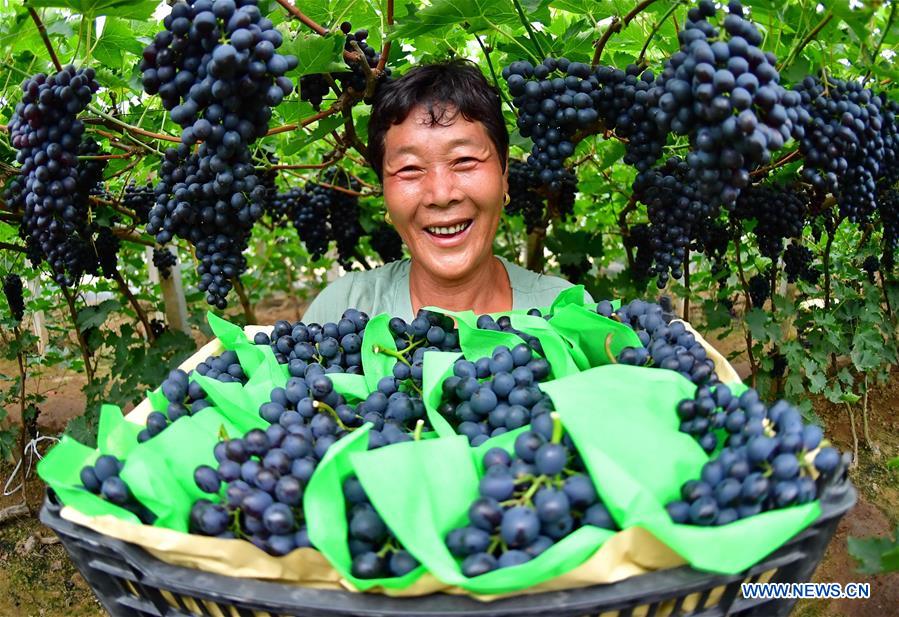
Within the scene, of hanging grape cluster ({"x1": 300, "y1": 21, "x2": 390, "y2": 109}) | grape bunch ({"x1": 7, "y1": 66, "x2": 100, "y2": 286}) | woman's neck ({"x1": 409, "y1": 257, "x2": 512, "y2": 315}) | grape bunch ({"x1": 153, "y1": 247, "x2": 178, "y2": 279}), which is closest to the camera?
grape bunch ({"x1": 7, "y1": 66, "x2": 100, "y2": 286})

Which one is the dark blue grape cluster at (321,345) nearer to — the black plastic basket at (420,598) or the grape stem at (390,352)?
the grape stem at (390,352)

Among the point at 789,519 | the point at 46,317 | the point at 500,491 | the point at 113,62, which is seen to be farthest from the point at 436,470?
the point at 46,317

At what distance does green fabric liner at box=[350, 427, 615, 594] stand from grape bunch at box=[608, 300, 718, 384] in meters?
0.35

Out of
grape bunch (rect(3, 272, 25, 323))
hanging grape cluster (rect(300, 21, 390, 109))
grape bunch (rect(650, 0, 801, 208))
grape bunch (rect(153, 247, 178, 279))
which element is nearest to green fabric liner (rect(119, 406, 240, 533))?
grape bunch (rect(650, 0, 801, 208))

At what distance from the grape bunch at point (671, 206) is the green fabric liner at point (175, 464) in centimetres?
112

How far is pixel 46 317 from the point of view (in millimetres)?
5137

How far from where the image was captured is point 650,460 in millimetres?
833

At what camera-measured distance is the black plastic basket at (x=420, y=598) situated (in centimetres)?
73

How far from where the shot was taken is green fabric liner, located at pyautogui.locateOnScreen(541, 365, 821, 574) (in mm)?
722

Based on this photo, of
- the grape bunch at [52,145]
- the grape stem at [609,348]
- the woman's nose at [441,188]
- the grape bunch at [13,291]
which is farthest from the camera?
the grape bunch at [13,291]

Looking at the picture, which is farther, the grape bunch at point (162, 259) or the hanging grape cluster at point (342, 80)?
the grape bunch at point (162, 259)

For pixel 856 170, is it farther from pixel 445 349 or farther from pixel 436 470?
pixel 436 470

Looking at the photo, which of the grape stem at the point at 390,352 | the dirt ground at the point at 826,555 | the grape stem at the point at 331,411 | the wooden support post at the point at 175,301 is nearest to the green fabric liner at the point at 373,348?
the grape stem at the point at 390,352

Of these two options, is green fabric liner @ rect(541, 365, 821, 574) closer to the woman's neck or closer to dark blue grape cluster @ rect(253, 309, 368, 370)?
dark blue grape cluster @ rect(253, 309, 368, 370)
